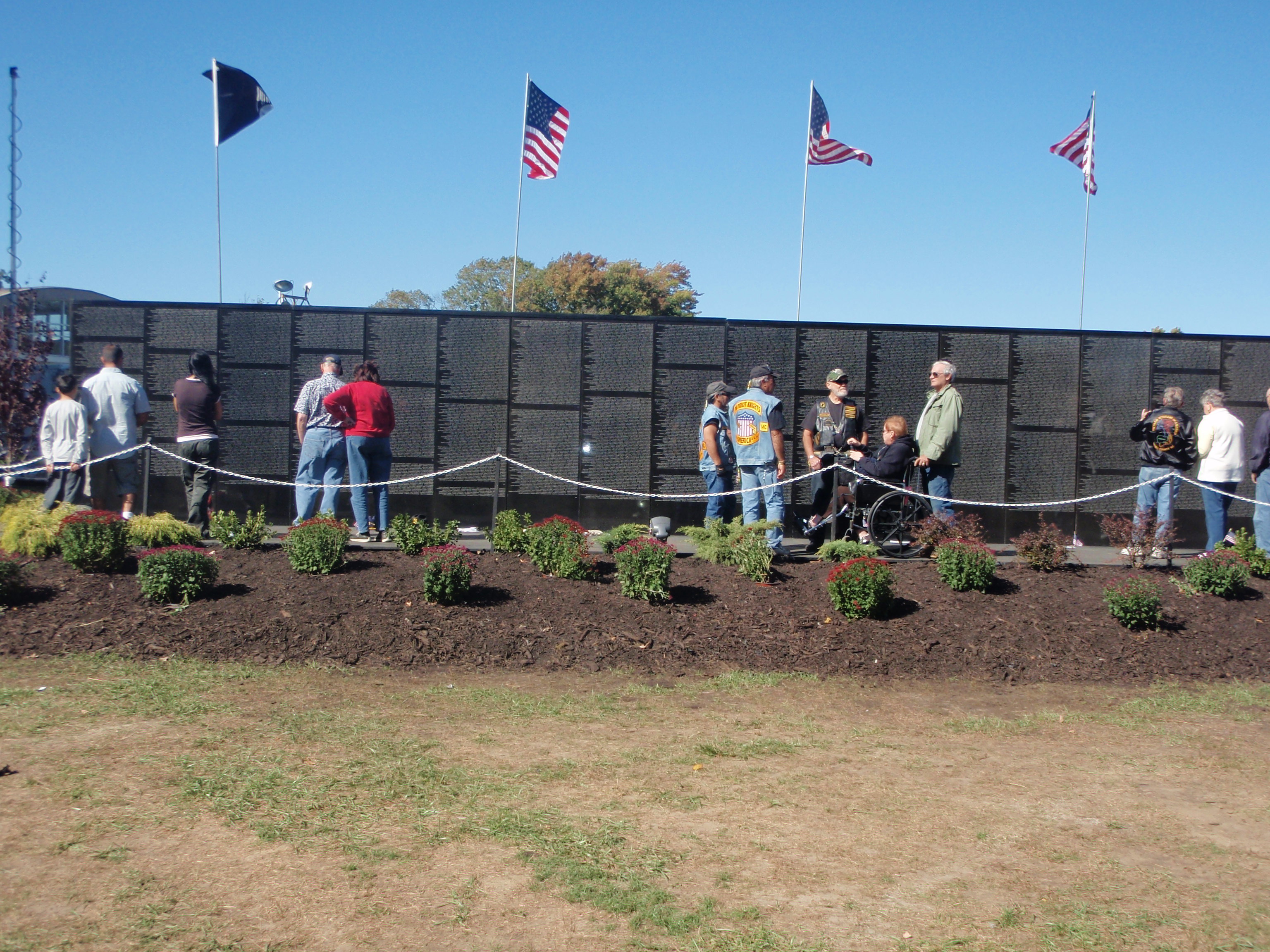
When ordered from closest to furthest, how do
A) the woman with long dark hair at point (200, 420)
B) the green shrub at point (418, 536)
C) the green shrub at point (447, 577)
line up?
the green shrub at point (447, 577) → the green shrub at point (418, 536) → the woman with long dark hair at point (200, 420)

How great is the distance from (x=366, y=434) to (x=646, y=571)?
369 cm

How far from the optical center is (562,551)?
898 cm

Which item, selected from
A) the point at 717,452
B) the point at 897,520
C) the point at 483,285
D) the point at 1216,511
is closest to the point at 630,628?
the point at 717,452

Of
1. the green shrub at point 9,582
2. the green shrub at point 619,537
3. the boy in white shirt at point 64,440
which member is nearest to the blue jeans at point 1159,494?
the green shrub at point 619,537

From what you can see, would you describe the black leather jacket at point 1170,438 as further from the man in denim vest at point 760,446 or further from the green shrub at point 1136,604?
the man in denim vest at point 760,446

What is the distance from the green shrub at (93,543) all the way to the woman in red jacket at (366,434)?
221cm

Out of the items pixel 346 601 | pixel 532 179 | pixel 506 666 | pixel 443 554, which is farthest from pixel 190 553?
pixel 532 179

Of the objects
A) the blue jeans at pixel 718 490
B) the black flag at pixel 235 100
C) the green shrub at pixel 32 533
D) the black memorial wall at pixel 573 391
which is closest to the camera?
the green shrub at pixel 32 533

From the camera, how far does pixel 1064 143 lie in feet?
49.2

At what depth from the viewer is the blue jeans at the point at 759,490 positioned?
10188 mm

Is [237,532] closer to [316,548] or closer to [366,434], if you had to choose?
[316,548]

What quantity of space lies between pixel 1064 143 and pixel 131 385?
12463 mm

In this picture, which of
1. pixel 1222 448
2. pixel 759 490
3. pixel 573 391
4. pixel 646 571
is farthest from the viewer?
pixel 573 391

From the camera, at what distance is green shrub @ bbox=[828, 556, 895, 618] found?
8250 mm
